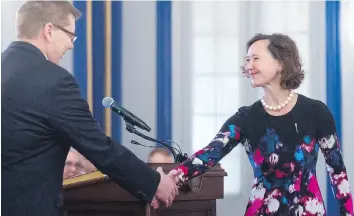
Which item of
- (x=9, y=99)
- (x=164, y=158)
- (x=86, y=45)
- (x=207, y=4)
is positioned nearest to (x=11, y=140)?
(x=9, y=99)

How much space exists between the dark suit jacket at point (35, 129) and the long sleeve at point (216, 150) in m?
0.53

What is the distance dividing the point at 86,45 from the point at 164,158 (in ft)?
4.49

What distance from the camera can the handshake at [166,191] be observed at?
2709 mm

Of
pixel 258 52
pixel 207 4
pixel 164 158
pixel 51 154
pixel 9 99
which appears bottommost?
pixel 164 158

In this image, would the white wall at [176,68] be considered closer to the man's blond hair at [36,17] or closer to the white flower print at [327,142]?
the white flower print at [327,142]

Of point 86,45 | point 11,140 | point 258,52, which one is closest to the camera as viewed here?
point 11,140

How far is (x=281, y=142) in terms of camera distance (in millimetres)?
2785

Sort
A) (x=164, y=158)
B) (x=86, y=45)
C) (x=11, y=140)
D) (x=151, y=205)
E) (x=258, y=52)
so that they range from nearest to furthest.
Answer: (x=11, y=140) → (x=151, y=205) → (x=258, y=52) → (x=164, y=158) → (x=86, y=45)

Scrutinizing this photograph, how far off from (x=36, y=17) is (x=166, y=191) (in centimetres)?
84

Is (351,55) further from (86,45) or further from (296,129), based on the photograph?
(296,129)

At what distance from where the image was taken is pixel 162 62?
603cm

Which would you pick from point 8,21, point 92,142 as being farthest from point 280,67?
point 8,21

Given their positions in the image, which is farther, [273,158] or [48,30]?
[273,158]

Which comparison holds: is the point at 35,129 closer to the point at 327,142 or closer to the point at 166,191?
the point at 166,191
